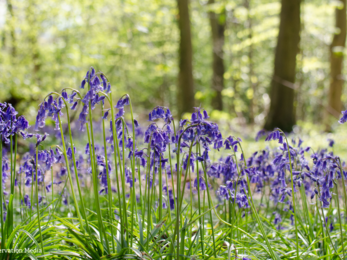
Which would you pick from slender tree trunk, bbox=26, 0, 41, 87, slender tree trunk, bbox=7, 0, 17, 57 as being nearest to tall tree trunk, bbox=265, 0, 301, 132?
slender tree trunk, bbox=26, 0, 41, 87

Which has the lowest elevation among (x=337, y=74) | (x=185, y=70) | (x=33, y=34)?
(x=337, y=74)

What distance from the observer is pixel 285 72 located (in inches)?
406

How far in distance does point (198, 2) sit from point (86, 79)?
1720cm

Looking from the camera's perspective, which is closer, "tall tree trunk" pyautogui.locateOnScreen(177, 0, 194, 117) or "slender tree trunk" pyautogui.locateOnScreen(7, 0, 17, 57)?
"slender tree trunk" pyautogui.locateOnScreen(7, 0, 17, 57)

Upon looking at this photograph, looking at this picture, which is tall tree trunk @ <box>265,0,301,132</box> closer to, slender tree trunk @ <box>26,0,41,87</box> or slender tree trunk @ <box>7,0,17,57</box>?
slender tree trunk @ <box>26,0,41,87</box>

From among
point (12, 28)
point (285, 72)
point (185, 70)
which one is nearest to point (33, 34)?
point (12, 28)

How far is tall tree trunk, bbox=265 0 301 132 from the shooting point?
10023 mm

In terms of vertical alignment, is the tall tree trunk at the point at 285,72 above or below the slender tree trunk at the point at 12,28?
below

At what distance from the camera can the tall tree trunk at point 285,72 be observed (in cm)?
1002

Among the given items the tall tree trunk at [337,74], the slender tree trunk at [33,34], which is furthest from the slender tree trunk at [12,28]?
the tall tree trunk at [337,74]

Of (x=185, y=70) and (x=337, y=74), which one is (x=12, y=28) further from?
(x=337, y=74)

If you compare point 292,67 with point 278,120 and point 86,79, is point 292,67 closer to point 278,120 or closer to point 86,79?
point 278,120

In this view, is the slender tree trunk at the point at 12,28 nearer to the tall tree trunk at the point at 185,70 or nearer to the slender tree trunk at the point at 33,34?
the slender tree trunk at the point at 33,34

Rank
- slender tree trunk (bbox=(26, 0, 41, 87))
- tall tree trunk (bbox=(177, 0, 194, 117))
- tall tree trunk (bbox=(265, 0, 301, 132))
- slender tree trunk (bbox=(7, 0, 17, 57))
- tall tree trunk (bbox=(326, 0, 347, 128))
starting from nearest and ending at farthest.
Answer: slender tree trunk (bbox=(7, 0, 17, 57))
slender tree trunk (bbox=(26, 0, 41, 87))
tall tree trunk (bbox=(265, 0, 301, 132))
tall tree trunk (bbox=(177, 0, 194, 117))
tall tree trunk (bbox=(326, 0, 347, 128))
